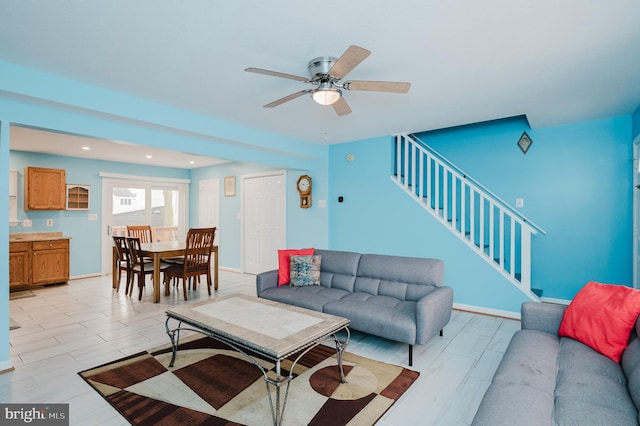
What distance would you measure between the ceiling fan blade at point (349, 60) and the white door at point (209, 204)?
19.0 feet

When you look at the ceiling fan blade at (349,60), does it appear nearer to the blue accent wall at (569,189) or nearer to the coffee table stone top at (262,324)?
the coffee table stone top at (262,324)

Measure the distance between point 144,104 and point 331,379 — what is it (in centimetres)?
317

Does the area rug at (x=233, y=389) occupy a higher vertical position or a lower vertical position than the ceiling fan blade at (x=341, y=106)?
lower

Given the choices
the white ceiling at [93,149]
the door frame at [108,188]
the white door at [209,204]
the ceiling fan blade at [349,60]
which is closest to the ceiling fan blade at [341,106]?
the ceiling fan blade at [349,60]

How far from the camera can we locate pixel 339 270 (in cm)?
386

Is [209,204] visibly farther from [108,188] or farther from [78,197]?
[78,197]

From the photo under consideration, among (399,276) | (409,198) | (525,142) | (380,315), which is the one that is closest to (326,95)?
(380,315)

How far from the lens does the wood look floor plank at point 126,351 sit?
213cm

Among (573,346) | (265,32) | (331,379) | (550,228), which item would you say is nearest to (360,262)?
(331,379)

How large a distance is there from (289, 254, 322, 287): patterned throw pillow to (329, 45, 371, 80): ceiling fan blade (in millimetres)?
2233

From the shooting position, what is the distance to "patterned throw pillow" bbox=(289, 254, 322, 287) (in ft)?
12.5

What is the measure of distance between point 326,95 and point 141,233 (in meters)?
5.25

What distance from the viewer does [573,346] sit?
6.77 ft

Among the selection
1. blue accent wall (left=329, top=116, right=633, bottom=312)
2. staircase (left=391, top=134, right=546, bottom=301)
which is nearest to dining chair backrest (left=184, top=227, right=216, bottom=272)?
blue accent wall (left=329, top=116, right=633, bottom=312)
